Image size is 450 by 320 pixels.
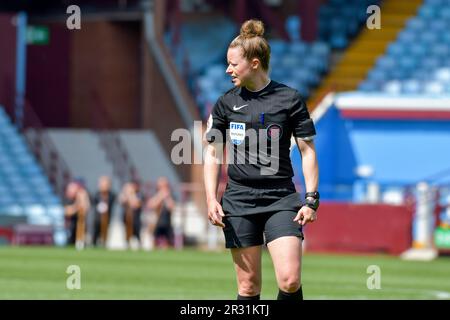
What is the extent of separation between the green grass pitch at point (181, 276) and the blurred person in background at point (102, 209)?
154 inches

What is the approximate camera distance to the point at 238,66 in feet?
31.3

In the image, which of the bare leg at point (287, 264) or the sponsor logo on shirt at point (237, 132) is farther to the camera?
the sponsor logo on shirt at point (237, 132)

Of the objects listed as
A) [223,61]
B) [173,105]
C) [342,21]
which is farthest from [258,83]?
[342,21]

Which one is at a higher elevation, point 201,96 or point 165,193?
point 201,96

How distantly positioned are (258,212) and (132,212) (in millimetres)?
22019

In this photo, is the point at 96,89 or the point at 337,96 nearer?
the point at 337,96

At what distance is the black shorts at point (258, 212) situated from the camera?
9.56 m

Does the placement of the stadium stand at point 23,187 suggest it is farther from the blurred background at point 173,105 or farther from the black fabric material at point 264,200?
the black fabric material at point 264,200

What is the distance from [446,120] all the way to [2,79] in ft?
37.9

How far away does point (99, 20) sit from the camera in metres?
37.0

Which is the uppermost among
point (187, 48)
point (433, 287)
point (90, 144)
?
point (187, 48)

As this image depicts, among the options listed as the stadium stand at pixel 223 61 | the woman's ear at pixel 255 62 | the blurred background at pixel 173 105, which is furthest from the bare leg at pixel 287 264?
the stadium stand at pixel 223 61
